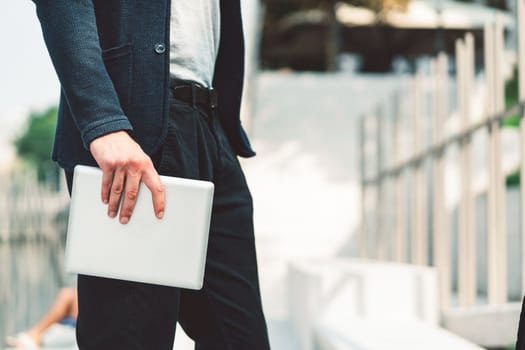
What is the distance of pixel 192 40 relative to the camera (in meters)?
1.42

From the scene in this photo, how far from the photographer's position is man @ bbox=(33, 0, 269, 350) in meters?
1.25

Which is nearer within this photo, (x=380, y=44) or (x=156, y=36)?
(x=156, y=36)

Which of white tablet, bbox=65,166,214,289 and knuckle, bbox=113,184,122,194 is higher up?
knuckle, bbox=113,184,122,194

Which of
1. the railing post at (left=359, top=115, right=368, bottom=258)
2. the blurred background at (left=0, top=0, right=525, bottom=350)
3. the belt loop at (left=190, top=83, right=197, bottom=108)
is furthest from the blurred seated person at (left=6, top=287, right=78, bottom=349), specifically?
the belt loop at (left=190, top=83, right=197, bottom=108)

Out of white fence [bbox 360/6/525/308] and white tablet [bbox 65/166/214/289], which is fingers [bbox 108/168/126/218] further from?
white fence [bbox 360/6/525/308]

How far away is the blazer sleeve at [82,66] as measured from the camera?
4.10 ft

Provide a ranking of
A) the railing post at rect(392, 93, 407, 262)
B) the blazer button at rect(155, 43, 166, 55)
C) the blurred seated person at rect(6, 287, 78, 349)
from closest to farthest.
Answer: the blazer button at rect(155, 43, 166, 55) < the blurred seated person at rect(6, 287, 78, 349) < the railing post at rect(392, 93, 407, 262)

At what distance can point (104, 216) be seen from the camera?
1.24 metres

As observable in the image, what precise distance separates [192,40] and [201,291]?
0.40m

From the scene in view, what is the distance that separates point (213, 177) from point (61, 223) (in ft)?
17.0

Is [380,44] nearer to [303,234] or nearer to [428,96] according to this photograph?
[428,96]

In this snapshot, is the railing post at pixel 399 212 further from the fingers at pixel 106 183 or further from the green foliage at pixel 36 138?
the green foliage at pixel 36 138

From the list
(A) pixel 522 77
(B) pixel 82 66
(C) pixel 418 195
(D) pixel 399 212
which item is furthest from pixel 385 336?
(D) pixel 399 212

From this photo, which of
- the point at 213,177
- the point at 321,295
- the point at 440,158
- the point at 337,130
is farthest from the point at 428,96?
the point at 213,177
